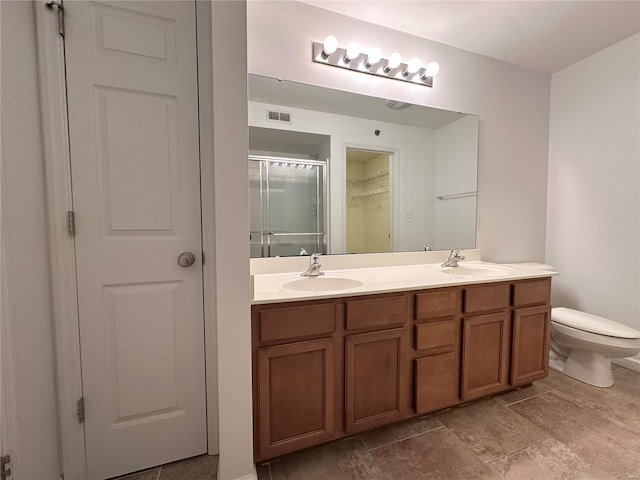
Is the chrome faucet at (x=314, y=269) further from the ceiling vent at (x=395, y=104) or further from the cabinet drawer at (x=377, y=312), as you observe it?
the ceiling vent at (x=395, y=104)

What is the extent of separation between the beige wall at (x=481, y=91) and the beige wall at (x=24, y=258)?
37.2 inches

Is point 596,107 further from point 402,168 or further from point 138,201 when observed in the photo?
point 138,201

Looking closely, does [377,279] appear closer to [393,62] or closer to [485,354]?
[485,354]

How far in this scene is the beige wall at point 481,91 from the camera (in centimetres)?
158

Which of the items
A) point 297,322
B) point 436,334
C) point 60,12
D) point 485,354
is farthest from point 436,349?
point 60,12

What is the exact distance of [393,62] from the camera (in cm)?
179

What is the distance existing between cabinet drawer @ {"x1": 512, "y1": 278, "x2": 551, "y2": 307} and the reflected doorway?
77 cm

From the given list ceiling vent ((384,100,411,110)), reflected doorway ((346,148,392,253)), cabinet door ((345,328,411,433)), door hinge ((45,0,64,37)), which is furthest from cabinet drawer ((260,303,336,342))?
ceiling vent ((384,100,411,110))

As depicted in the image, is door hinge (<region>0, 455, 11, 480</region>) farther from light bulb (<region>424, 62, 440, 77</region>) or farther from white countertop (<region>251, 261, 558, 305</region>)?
light bulb (<region>424, 62, 440, 77</region>)

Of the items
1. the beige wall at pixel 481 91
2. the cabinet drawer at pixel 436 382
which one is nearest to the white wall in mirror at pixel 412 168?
the beige wall at pixel 481 91

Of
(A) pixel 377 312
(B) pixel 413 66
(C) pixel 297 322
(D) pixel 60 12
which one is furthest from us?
(B) pixel 413 66

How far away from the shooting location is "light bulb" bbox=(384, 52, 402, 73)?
1.79 meters

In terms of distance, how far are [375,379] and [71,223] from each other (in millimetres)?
1437

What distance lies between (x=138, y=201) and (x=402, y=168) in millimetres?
1594
